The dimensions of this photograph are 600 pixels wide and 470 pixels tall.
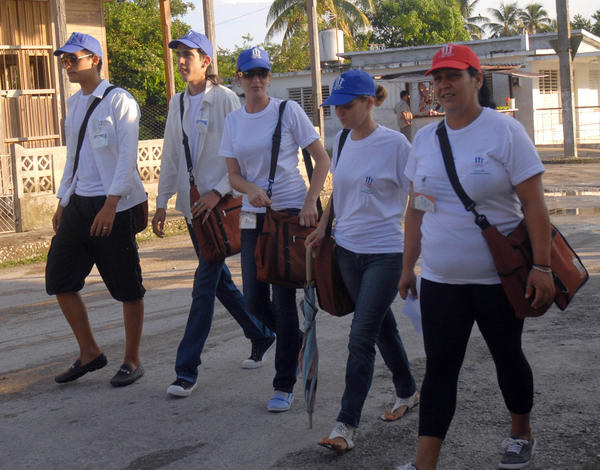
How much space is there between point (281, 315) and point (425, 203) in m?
1.53

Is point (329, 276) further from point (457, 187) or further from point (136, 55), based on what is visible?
point (136, 55)

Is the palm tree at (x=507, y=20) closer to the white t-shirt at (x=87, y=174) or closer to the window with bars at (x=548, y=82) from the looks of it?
the window with bars at (x=548, y=82)

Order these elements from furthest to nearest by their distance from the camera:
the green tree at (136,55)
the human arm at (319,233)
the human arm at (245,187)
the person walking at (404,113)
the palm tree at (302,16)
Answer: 1. the palm tree at (302,16)
2. the green tree at (136,55)
3. the person walking at (404,113)
4. the human arm at (245,187)
5. the human arm at (319,233)

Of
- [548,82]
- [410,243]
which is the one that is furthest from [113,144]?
[548,82]

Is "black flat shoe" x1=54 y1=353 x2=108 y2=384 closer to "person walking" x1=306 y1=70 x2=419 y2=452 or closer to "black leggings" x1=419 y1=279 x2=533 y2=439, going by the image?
"person walking" x1=306 y1=70 x2=419 y2=452

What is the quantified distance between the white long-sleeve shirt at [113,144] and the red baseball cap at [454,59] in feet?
7.53

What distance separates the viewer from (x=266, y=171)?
498 centimetres

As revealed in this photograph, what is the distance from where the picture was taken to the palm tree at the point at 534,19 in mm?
77812

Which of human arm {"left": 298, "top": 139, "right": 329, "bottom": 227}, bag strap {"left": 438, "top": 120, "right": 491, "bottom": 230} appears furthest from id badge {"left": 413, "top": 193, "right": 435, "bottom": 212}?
human arm {"left": 298, "top": 139, "right": 329, "bottom": 227}

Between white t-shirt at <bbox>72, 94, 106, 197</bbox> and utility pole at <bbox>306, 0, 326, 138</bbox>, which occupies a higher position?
utility pole at <bbox>306, 0, 326, 138</bbox>

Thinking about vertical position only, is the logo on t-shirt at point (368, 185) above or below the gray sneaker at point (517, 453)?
above

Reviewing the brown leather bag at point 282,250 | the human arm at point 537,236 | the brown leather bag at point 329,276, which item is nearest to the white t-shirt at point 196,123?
the brown leather bag at point 282,250

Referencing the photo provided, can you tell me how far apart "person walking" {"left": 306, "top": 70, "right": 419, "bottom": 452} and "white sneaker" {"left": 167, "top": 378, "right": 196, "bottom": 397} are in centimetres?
129

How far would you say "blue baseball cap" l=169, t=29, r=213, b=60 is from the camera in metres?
5.36
